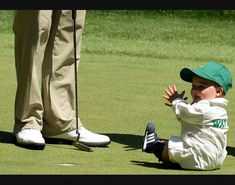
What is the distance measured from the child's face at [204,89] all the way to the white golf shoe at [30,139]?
0.97m

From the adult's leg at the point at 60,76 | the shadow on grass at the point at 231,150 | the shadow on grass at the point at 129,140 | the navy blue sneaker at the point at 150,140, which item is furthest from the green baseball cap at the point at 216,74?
the adult's leg at the point at 60,76

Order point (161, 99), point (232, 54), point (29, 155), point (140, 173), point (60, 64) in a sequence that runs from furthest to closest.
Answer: point (232, 54) → point (161, 99) → point (60, 64) → point (29, 155) → point (140, 173)

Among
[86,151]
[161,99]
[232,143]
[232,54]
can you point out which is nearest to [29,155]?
[86,151]

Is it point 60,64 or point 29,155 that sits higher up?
point 60,64

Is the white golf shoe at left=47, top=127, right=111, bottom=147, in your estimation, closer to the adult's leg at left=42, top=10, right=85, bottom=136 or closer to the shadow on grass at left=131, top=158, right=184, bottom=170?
the adult's leg at left=42, top=10, right=85, bottom=136

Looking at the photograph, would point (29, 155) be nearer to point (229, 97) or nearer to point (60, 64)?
point (60, 64)

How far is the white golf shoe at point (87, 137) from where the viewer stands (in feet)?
20.9

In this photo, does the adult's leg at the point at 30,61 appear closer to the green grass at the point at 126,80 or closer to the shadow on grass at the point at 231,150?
the green grass at the point at 126,80

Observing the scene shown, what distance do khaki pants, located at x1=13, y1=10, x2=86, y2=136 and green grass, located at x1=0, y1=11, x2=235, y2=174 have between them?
7.8 inches

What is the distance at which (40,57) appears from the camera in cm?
627

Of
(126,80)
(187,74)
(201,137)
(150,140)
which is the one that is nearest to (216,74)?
(187,74)

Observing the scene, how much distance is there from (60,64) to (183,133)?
42.0 inches

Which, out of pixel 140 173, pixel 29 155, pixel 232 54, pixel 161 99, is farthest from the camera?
pixel 232 54

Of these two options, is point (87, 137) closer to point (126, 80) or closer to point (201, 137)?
point (201, 137)
